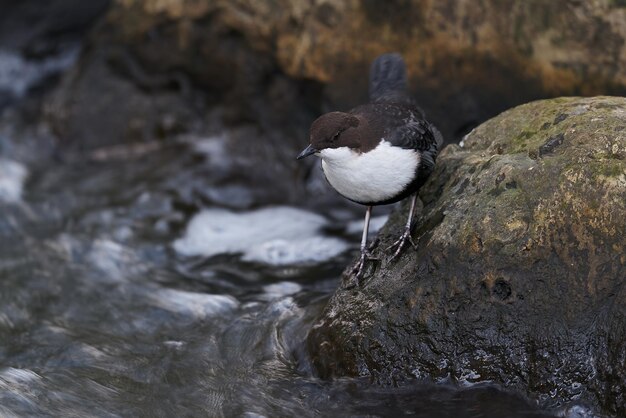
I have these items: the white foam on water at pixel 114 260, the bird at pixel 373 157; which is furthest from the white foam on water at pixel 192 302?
the bird at pixel 373 157

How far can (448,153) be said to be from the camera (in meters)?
4.05

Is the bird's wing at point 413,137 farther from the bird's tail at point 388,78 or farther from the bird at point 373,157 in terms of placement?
the bird's tail at point 388,78

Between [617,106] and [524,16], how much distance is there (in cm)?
184

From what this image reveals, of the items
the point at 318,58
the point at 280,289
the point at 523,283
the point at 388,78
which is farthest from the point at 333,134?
the point at 318,58

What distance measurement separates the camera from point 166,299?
486 centimetres

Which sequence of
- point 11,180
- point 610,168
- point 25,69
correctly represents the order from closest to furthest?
point 610,168, point 11,180, point 25,69

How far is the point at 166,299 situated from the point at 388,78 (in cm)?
181

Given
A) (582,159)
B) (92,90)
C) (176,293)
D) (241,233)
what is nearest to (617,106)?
(582,159)

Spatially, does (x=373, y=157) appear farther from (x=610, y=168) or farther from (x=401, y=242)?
(x=610, y=168)

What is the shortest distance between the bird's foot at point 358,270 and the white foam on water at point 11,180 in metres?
3.56

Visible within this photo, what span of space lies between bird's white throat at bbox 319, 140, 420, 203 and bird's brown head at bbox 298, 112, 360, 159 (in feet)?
0.09

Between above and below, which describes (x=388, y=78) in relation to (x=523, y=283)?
above

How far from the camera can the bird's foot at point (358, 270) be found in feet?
12.3

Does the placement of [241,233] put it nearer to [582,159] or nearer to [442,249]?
[442,249]
